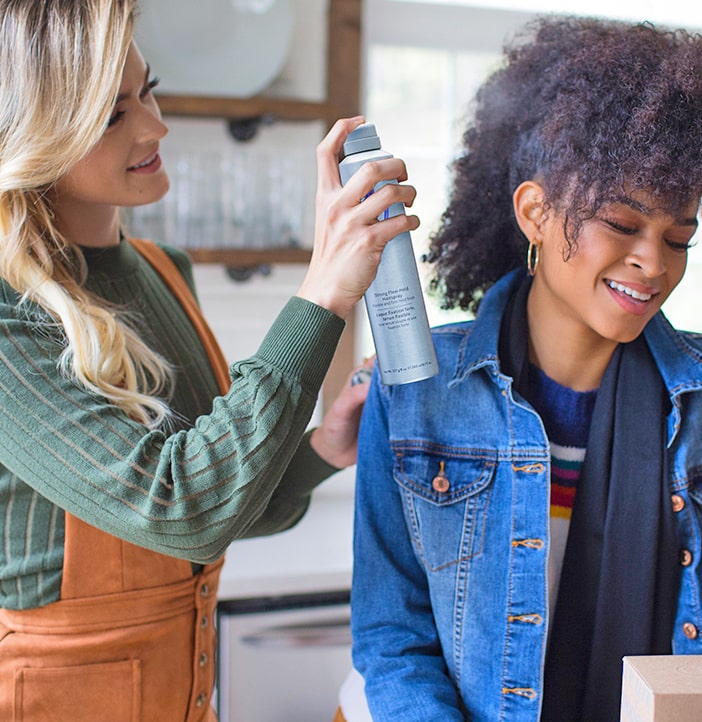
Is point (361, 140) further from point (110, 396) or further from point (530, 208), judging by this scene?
point (110, 396)

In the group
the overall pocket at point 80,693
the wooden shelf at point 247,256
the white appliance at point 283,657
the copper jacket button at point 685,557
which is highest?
the copper jacket button at point 685,557

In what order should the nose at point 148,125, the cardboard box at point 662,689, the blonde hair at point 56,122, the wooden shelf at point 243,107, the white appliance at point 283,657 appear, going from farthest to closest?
the wooden shelf at point 243,107 < the white appliance at point 283,657 < the nose at point 148,125 < the blonde hair at point 56,122 < the cardboard box at point 662,689

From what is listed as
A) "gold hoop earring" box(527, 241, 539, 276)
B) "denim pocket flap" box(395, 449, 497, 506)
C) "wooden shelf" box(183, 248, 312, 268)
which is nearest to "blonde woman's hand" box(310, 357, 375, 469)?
"denim pocket flap" box(395, 449, 497, 506)

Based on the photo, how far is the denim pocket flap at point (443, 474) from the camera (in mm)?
1096

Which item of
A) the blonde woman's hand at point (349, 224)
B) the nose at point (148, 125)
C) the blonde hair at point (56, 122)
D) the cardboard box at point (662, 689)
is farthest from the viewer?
the nose at point (148, 125)

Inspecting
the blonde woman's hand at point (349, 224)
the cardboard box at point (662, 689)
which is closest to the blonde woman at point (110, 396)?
the blonde woman's hand at point (349, 224)

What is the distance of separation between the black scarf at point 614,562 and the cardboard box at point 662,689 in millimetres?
394

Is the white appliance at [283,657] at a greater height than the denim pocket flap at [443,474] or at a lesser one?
lesser

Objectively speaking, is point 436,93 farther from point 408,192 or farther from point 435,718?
point 435,718

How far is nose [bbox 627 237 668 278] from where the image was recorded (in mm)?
986

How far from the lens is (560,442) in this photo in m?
1.12

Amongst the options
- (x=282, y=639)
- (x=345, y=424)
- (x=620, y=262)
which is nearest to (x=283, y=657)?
(x=282, y=639)

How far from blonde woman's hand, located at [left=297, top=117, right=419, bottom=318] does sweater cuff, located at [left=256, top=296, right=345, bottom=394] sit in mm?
12

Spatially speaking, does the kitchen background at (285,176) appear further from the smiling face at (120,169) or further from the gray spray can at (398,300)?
the gray spray can at (398,300)
